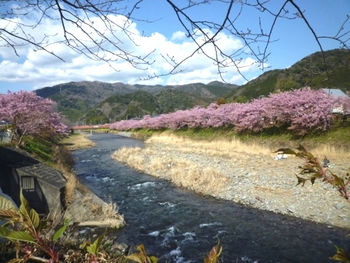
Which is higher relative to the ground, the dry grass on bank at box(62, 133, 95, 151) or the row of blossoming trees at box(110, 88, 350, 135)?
the row of blossoming trees at box(110, 88, 350, 135)

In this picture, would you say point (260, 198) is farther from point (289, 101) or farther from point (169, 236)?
point (289, 101)

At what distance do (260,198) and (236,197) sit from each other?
1.13 m

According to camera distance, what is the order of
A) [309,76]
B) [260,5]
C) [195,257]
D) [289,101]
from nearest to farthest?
[260,5], [309,76], [195,257], [289,101]

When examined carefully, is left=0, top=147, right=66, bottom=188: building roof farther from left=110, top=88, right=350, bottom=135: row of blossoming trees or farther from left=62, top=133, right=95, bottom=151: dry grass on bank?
left=62, top=133, right=95, bottom=151: dry grass on bank

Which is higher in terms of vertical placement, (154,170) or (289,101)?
(289,101)

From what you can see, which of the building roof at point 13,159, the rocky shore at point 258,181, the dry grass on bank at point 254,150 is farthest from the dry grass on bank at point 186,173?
the building roof at point 13,159

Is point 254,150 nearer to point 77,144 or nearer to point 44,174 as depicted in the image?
point 44,174

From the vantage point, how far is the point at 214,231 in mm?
10039

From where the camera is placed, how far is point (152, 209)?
496 inches

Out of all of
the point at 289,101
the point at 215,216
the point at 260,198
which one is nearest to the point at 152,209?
the point at 215,216

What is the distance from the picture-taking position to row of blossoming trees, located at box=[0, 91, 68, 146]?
1780 centimetres

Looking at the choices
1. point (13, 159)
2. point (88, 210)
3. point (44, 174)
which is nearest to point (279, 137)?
point (88, 210)

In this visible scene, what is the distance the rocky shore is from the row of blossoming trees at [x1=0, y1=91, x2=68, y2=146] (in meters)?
7.37

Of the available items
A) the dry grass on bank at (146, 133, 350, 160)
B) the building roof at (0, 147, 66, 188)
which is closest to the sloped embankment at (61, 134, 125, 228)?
the building roof at (0, 147, 66, 188)
